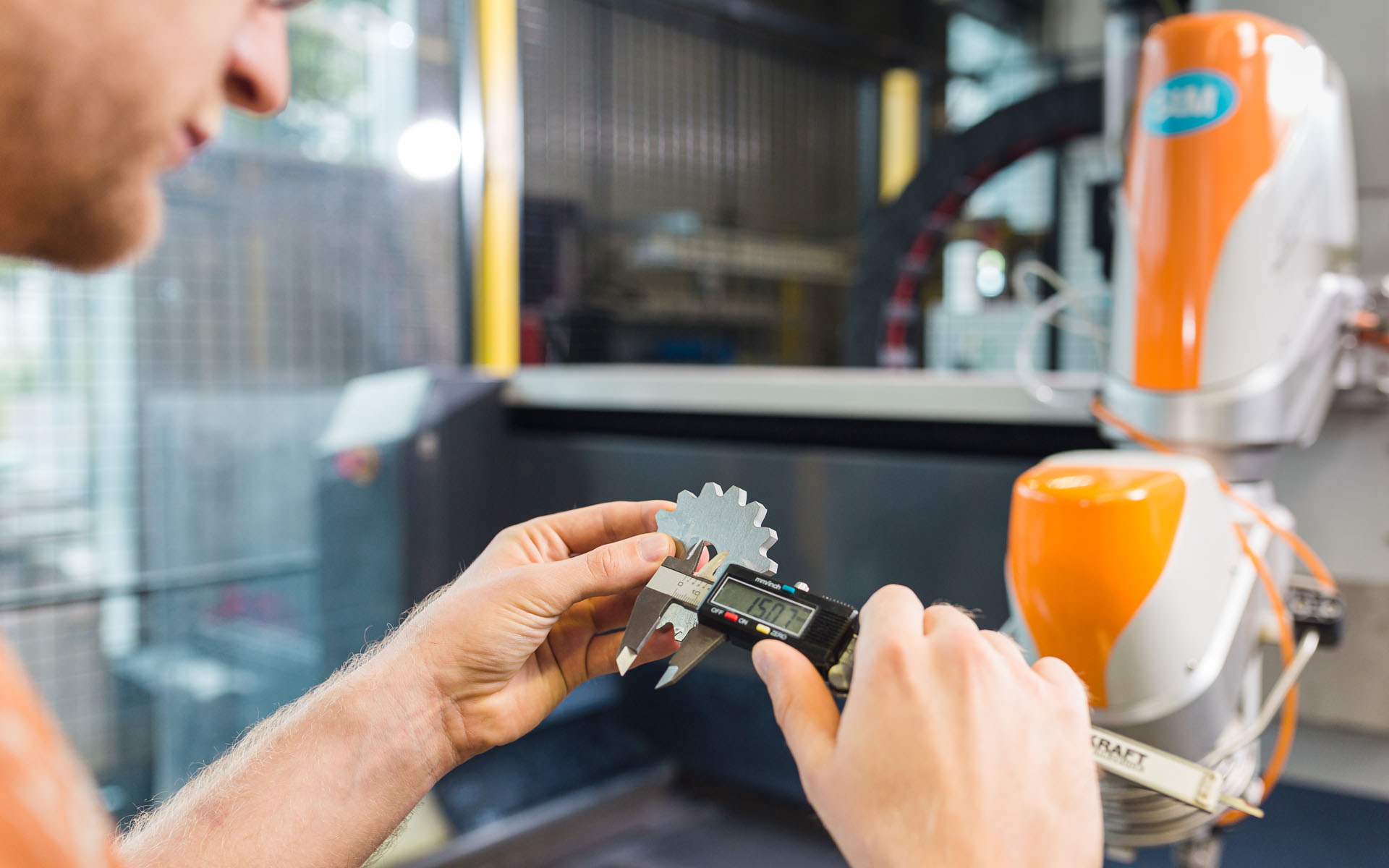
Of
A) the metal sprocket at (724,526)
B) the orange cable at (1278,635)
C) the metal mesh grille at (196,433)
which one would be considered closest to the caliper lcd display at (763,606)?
the metal sprocket at (724,526)

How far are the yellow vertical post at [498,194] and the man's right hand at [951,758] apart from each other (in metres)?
1.84

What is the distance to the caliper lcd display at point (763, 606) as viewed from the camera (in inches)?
21.8

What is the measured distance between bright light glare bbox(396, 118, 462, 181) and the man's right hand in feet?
6.33

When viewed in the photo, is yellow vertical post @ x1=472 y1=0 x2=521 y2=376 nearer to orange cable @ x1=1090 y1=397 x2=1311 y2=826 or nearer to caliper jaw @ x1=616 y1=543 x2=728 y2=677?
orange cable @ x1=1090 y1=397 x2=1311 y2=826

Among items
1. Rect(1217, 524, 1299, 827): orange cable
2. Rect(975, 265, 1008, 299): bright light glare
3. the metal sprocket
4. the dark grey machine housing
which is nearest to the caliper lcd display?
the metal sprocket

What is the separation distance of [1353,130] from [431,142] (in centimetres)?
170

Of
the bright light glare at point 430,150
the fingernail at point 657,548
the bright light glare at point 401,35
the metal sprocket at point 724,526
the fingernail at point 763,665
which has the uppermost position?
the bright light glare at point 401,35

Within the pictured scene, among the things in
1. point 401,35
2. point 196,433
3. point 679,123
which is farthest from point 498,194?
point 679,123

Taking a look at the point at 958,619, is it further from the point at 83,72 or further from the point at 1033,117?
the point at 1033,117

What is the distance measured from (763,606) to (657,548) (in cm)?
9

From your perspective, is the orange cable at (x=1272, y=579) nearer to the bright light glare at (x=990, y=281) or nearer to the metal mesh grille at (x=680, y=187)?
the metal mesh grille at (x=680, y=187)

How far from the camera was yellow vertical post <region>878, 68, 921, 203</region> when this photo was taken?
478 centimetres

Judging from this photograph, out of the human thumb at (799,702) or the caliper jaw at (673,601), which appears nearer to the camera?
the human thumb at (799,702)

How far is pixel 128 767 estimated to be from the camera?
1852 mm
